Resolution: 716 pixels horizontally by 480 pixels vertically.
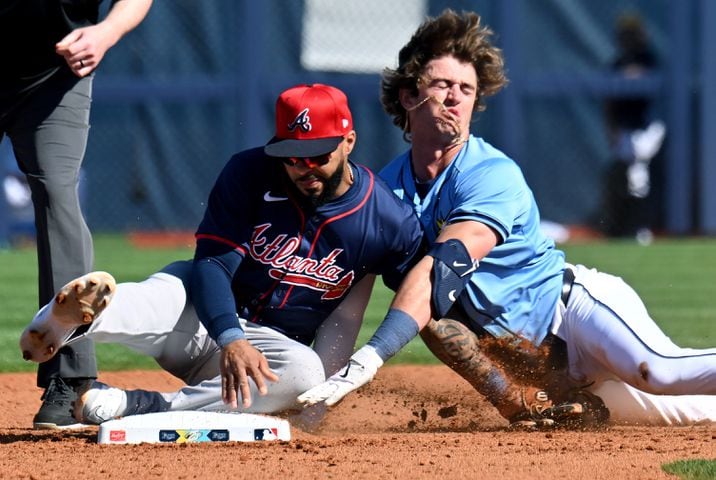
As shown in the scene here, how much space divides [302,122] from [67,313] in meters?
0.96

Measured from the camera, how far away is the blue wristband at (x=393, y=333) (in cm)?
391

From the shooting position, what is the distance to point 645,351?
4277mm

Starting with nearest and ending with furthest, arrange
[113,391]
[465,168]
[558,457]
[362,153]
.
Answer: [558,457]
[113,391]
[465,168]
[362,153]

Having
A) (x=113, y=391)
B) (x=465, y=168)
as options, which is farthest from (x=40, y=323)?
(x=465, y=168)

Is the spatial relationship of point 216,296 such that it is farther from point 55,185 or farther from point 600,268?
point 600,268

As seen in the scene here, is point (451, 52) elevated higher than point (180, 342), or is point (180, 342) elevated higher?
point (451, 52)

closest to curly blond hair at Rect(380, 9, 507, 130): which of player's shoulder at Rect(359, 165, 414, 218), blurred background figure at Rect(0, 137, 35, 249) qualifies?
player's shoulder at Rect(359, 165, 414, 218)

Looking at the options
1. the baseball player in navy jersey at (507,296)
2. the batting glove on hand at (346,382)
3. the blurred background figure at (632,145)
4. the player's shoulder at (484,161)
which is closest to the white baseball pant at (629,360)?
the baseball player in navy jersey at (507,296)

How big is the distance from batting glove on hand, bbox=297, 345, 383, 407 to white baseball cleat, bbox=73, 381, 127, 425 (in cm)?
63

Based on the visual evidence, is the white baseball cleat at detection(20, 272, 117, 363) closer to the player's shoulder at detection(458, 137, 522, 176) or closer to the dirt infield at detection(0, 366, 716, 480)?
the dirt infield at detection(0, 366, 716, 480)

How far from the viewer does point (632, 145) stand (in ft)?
45.3

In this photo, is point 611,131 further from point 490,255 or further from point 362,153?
point 490,255

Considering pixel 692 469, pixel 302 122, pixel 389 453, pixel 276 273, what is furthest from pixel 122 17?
pixel 692 469

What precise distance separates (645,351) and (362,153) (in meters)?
9.67
